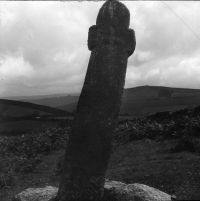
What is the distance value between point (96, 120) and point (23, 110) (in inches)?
999

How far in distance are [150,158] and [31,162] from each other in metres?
4.98

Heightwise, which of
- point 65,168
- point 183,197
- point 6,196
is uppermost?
point 65,168

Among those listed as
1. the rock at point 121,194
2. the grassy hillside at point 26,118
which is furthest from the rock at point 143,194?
the grassy hillside at point 26,118

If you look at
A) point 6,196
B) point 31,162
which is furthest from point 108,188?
point 31,162

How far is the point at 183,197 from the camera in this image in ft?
29.2

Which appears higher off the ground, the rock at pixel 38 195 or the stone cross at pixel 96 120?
the stone cross at pixel 96 120

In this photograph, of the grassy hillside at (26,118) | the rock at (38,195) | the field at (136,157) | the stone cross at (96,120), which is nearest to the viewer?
the stone cross at (96,120)

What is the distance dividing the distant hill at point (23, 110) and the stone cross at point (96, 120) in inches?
931

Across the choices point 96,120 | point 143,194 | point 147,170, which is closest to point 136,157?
point 147,170

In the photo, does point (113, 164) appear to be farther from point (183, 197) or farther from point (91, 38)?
point (91, 38)

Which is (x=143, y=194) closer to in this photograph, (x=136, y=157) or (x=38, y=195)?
(x=38, y=195)

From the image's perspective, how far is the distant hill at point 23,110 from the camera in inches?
1211

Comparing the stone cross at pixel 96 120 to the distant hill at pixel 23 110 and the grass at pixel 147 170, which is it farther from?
the distant hill at pixel 23 110

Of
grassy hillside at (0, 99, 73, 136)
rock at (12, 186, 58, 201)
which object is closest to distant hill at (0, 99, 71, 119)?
grassy hillside at (0, 99, 73, 136)
